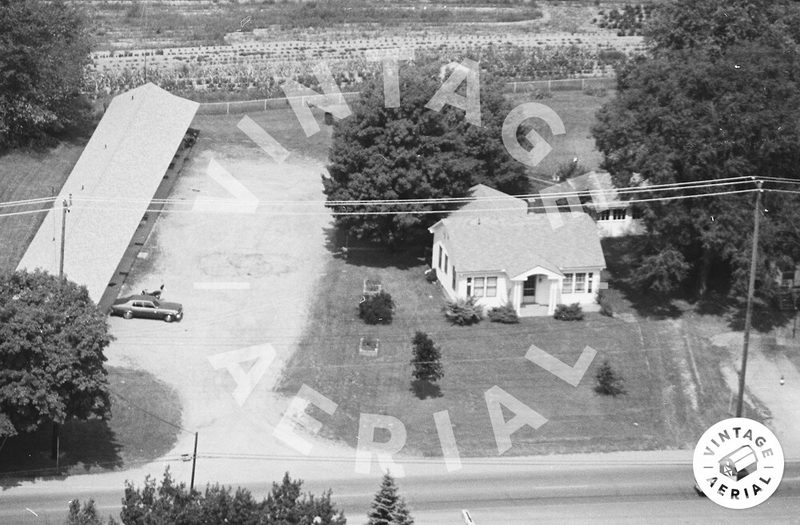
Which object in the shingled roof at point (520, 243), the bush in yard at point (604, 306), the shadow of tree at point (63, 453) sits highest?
the shingled roof at point (520, 243)

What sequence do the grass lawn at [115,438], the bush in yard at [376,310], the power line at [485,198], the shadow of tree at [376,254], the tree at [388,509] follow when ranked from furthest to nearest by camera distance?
1. the shadow of tree at [376,254]
2. the power line at [485,198]
3. the bush in yard at [376,310]
4. the grass lawn at [115,438]
5. the tree at [388,509]

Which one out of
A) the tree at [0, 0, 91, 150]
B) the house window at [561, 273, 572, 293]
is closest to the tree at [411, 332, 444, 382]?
the house window at [561, 273, 572, 293]

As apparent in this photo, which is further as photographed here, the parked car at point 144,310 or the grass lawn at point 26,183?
the grass lawn at point 26,183

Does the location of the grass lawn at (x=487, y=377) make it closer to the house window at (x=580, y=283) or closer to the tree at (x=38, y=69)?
the house window at (x=580, y=283)

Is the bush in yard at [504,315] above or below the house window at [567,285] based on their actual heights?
below

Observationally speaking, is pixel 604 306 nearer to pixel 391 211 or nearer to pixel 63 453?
pixel 391 211

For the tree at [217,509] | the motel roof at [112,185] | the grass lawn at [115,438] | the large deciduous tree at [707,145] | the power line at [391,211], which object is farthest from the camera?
the power line at [391,211]

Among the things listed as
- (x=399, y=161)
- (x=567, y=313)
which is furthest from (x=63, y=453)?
(x=567, y=313)

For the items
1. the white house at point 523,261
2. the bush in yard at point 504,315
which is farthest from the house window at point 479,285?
the bush in yard at point 504,315
